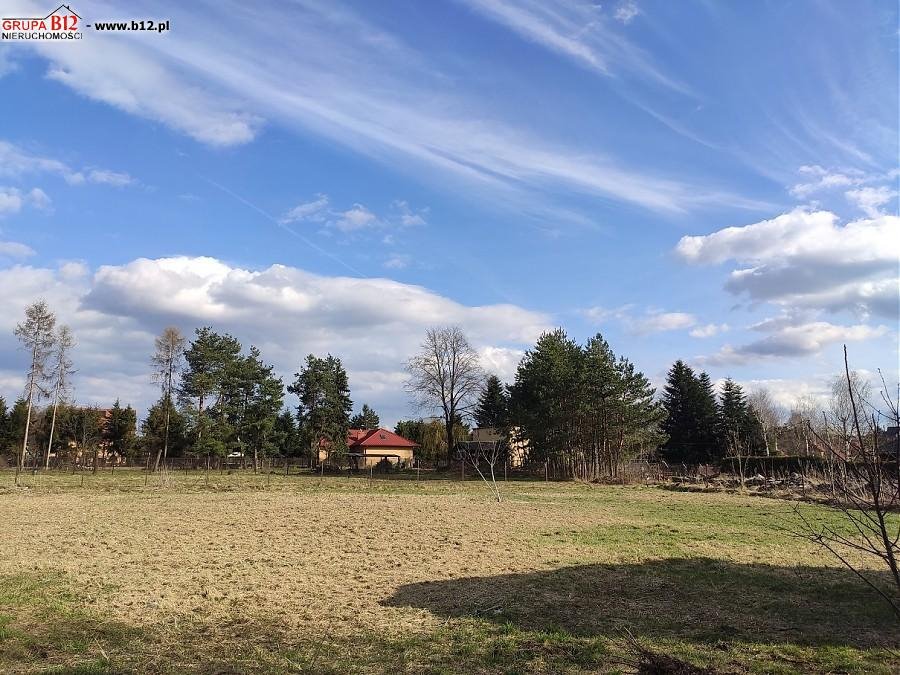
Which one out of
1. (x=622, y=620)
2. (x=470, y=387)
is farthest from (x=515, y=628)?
(x=470, y=387)

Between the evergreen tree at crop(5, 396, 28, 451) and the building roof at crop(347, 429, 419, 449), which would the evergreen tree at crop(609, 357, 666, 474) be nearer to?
the building roof at crop(347, 429, 419, 449)

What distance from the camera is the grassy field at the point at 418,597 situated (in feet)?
20.6

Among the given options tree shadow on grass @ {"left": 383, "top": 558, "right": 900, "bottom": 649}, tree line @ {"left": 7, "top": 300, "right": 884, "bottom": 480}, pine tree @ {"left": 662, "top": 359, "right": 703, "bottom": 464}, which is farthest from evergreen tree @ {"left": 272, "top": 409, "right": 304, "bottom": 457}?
tree shadow on grass @ {"left": 383, "top": 558, "right": 900, "bottom": 649}

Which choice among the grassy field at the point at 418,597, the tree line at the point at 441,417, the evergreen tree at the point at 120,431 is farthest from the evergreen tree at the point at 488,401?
the grassy field at the point at 418,597

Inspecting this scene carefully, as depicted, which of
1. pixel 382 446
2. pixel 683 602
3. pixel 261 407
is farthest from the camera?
pixel 382 446

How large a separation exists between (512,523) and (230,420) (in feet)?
142

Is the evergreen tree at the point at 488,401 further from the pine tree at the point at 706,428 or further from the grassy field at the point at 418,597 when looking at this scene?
the grassy field at the point at 418,597

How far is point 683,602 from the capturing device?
28.0 ft

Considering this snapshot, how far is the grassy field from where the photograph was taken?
6285 mm

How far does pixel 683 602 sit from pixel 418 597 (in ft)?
12.2

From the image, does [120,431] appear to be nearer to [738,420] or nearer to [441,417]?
[441,417]

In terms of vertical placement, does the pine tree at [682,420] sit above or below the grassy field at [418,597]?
above

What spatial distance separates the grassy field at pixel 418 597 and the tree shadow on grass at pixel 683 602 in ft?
0.14

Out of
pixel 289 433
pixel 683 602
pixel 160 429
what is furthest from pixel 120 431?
pixel 683 602
